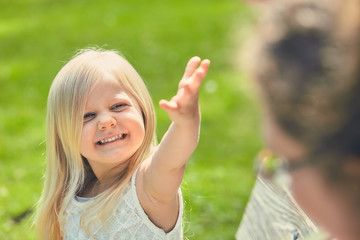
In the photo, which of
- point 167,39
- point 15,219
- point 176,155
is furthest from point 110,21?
point 176,155

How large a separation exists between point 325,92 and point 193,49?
6965 mm

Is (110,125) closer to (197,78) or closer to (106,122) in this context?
(106,122)

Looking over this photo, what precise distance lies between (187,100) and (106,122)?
0.57 meters

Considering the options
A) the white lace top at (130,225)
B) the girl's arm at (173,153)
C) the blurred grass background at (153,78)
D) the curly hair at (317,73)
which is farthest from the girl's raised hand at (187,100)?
the curly hair at (317,73)

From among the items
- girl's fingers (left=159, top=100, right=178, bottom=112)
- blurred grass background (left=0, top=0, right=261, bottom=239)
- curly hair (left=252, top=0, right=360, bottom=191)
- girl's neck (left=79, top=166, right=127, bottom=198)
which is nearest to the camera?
curly hair (left=252, top=0, right=360, bottom=191)

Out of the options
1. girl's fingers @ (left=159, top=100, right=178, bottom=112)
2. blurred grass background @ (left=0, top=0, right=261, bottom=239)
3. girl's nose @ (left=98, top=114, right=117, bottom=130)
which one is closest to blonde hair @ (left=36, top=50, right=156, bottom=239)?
girl's nose @ (left=98, top=114, right=117, bottom=130)

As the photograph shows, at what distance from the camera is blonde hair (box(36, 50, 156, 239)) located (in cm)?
264

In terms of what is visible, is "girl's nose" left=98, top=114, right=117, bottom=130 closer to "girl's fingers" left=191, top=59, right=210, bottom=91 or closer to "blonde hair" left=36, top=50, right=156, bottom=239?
"blonde hair" left=36, top=50, right=156, bottom=239

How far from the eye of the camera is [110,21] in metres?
9.87

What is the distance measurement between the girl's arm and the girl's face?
12 cm

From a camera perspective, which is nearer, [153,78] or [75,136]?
[75,136]

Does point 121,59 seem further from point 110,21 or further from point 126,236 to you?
→ point 110,21

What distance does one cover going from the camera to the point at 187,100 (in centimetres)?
210

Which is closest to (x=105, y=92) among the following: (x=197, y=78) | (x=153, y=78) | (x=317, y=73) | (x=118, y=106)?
(x=118, y=106)
